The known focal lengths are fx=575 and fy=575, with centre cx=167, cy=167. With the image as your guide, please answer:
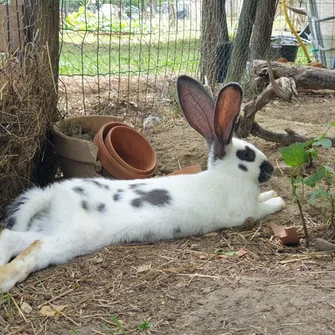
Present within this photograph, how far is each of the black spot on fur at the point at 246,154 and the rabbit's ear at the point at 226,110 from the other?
0.13 metres

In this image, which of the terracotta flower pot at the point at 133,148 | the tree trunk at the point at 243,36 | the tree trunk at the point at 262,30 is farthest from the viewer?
the tree trunk at the point at 262,30

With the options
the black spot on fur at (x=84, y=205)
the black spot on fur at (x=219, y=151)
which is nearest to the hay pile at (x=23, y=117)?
the black spot on fur at (x=84, y=205)

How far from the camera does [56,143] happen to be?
4.43 meters

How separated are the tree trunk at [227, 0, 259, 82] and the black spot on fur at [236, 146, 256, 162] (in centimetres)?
391

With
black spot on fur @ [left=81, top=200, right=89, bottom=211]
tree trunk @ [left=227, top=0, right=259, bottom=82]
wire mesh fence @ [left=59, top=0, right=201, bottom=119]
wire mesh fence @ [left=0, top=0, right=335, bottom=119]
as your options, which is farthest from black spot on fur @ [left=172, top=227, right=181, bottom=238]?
tree trunk @ [left=227, top=0, right=259, bottom=82]

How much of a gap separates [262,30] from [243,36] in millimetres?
591

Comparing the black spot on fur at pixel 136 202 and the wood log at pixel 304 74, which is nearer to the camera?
the black spot on fur at pixel 136 202

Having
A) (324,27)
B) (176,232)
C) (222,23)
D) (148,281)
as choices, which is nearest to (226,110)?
(176,232)

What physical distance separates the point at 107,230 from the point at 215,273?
2.55ft

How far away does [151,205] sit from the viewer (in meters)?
3.66

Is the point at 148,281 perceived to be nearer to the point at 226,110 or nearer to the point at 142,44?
the point at 226,110

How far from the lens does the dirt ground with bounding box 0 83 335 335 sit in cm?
249

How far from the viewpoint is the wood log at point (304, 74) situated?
435cm

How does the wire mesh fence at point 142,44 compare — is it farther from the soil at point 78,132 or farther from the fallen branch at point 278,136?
the fallen branch at point 278,136
